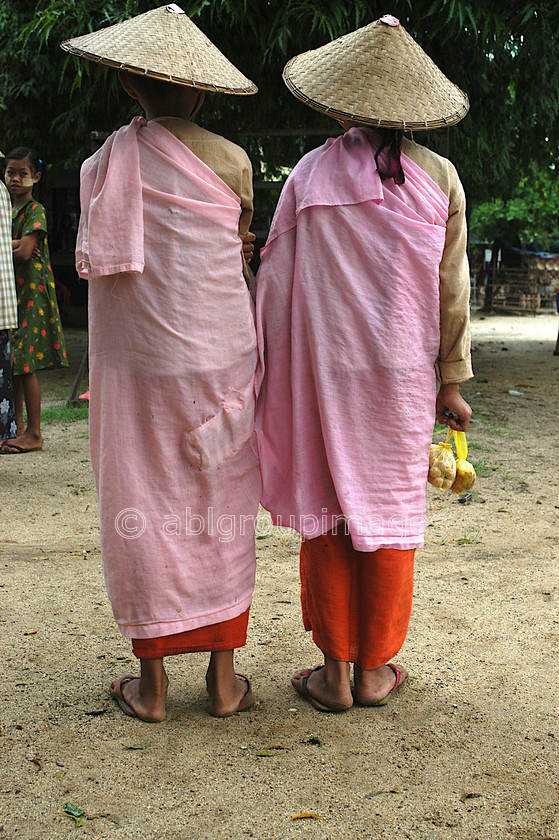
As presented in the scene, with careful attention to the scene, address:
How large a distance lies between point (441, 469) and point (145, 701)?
44.9 inches

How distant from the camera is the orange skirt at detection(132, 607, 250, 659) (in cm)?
232

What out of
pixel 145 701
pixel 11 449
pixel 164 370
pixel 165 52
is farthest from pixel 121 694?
pixel 11 449

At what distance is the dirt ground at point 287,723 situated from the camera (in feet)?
6.45

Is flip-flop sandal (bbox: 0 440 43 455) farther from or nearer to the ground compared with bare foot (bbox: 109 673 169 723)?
nearer to the ground

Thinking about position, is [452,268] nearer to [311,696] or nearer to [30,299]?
[311,696]

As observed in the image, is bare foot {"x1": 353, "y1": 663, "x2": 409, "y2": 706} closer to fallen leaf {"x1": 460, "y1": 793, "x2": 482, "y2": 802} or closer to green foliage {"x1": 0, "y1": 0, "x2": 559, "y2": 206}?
fallen leaf {"x1": 460, "y1": 793, "x2": 482, "y2": 802}

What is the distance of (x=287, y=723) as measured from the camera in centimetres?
240

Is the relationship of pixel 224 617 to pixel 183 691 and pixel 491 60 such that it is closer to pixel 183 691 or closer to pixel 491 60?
pixel 183 691

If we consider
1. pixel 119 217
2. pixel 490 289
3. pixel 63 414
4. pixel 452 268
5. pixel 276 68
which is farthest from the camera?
pixel 490 289

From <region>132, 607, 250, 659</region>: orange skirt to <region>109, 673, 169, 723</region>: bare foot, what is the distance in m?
0.12

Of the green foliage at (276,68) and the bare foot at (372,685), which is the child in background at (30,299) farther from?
the bare foot at (372,685)

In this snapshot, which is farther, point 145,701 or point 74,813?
point 145,701

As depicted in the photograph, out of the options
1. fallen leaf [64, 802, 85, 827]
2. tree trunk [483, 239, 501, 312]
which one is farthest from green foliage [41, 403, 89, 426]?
tree trunk [483, 239, 501, 312]

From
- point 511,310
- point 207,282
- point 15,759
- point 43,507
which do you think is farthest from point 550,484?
point 511,310
